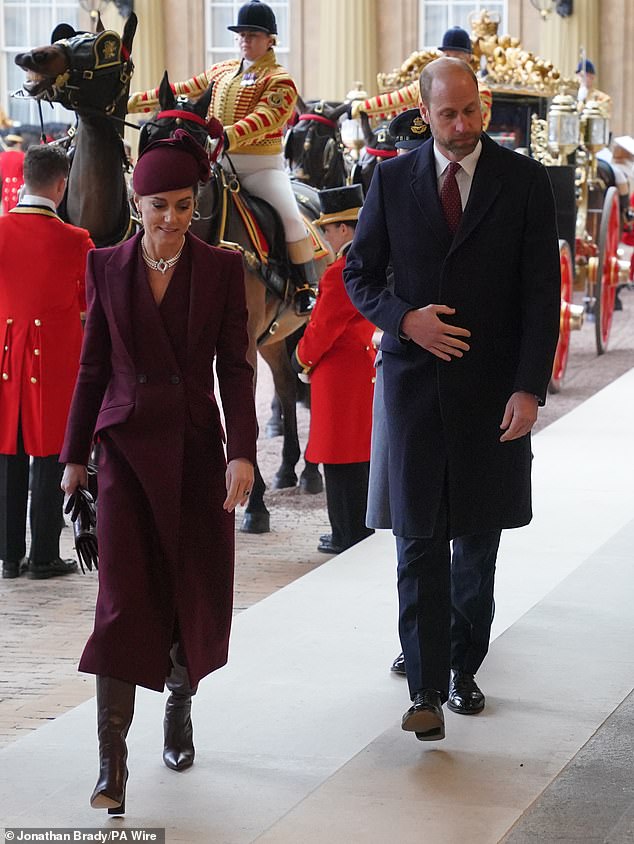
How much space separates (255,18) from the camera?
7.36 m

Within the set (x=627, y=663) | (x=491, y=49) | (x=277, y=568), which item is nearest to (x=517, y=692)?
(x=627, y=663)

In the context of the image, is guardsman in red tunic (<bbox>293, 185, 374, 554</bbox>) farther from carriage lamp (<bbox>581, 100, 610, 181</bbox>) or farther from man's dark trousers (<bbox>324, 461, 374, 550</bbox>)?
carriage lamp (<bbox>581, 100, 610, 181</bbox>)

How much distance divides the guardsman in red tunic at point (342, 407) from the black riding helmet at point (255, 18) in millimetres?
1488

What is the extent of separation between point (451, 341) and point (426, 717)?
0.95 meters

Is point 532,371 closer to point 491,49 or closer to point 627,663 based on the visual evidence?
point 627,663

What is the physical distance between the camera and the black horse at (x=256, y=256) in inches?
262

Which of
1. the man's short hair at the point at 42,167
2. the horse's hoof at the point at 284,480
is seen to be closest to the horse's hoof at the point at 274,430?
the horse's hoof at the point at 284,480

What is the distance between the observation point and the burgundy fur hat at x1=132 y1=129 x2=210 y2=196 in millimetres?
3477

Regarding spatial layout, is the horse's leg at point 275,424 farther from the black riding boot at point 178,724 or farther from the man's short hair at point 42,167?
the black riding boot at point 178,724

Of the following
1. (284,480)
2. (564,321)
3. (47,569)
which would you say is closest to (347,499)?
(47,569)

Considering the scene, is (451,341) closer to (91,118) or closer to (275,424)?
(91,118)

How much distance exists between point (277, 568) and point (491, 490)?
261 cm

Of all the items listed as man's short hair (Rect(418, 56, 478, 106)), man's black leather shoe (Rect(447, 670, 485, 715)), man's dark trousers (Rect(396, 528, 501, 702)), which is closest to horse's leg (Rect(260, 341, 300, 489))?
man's black leather shoe (Rect(447, 670, 485, 715))

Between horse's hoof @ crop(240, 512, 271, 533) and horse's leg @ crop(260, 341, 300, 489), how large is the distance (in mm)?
903
